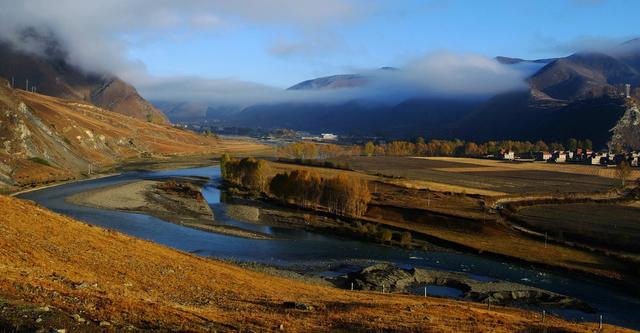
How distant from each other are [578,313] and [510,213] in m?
49.4

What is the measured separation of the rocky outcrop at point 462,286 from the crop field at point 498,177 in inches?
2571

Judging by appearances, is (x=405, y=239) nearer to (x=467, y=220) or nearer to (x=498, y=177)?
→ (x=467, y=220)

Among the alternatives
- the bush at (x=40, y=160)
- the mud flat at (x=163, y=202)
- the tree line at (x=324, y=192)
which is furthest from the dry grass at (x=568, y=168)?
the bush at (x=40, y=160)

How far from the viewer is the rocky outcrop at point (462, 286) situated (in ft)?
143

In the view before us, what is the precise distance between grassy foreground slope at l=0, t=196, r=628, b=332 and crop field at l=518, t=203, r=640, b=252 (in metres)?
41.7

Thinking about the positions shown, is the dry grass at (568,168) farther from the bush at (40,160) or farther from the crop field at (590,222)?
the bush at (40,160)

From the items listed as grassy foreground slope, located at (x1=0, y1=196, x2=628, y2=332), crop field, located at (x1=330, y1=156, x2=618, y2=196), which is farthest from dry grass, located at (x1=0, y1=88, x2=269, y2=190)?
crop field, located at (x1=330, y1=156, x2=618, y2=196)

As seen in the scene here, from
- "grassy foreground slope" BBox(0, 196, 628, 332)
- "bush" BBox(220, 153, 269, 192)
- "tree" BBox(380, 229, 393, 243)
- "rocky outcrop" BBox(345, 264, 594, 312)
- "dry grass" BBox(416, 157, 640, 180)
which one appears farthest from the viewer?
"dry grass" BBox(416, 157, 640, 180)

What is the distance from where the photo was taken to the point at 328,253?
193 feet

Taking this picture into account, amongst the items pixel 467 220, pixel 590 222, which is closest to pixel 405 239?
pixel 467 220

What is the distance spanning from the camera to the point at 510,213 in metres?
88.8

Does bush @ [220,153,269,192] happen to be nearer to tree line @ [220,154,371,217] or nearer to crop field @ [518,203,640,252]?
tree line @ [220,154,371,217]

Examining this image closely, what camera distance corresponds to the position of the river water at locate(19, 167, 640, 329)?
45.9 meters

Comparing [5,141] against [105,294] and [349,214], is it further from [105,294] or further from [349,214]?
[105,294]
